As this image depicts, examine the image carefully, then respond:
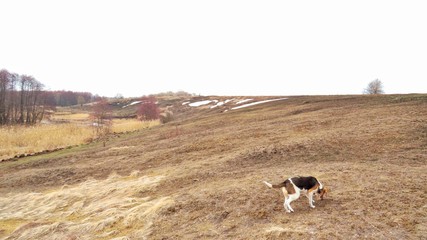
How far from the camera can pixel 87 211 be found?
899 centimetres

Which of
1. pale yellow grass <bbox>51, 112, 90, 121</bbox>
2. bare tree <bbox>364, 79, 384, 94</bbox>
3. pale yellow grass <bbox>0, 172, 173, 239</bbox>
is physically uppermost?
bare tree <bbox>364, 79, 384, 94</bbox>

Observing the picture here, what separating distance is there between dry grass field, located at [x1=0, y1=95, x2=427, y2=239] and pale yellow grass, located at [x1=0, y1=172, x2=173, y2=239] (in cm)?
4

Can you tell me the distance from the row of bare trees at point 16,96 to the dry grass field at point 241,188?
31.9 meters

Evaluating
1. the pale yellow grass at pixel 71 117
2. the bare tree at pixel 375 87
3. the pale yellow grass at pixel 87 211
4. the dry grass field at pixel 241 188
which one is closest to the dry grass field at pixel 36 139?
the dry grass field at pixel 241 188

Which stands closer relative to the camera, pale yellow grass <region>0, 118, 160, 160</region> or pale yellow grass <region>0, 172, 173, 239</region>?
pale yellow grass <region>0, 172, 173, 239</region>

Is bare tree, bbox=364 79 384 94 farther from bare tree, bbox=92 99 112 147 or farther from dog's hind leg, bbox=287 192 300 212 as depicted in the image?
dog's hind leg, bbox=287 192 300 212

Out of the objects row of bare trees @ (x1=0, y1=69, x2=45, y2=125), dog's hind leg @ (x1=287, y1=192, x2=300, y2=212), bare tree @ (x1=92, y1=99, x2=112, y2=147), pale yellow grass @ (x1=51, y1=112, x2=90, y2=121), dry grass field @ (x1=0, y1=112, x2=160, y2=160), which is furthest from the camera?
pale yellow grass @ (x1=51, y1=112, x2=90, y2=121)

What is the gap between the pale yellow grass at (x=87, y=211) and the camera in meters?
7.47

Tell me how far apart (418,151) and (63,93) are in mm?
158371

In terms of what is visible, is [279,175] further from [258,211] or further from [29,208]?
[29,208]

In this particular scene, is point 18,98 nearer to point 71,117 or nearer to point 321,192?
point 71,117

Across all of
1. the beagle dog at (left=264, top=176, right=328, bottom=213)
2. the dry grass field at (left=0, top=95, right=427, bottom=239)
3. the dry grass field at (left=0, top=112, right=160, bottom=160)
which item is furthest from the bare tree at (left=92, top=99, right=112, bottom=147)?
the beagle dog at (left=264, top=176, right=328, bottom=213)

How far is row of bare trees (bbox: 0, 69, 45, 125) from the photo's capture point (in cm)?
4259

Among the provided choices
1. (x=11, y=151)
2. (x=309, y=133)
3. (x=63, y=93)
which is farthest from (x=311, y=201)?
(x=63, y=93)
